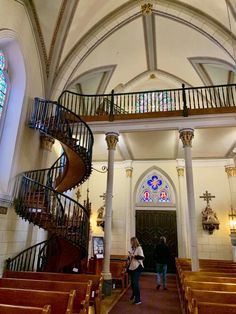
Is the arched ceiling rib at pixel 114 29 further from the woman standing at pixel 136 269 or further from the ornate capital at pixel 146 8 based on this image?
the woman standing at pixel 136 269

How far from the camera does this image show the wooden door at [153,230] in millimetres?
10195

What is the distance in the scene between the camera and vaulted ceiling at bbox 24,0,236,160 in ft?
24.4

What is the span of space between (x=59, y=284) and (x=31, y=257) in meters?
3.40

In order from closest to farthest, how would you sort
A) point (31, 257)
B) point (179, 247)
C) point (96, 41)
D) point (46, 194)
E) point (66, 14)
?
1. point (46, 194)
2. point (31, 257)
3. point (66, 14)
4. point (96, 41)
5. point (179, 247)

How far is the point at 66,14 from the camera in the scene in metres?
7.30

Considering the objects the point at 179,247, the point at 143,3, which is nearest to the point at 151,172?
the point at 179,247

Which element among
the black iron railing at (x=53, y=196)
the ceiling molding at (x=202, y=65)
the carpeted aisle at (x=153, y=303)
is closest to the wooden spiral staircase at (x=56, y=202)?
the black iron railing at (x=53, y=196)

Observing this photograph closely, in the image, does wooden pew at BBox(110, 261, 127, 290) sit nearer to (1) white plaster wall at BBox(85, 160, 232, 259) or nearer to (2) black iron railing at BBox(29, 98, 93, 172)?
(2) black iron railing at BBox(29, 98, 93, 172)

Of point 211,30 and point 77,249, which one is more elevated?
point 211,30

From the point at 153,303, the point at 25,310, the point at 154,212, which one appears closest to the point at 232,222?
the point at 154,212

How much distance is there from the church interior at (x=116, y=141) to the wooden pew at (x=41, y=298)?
48 mm

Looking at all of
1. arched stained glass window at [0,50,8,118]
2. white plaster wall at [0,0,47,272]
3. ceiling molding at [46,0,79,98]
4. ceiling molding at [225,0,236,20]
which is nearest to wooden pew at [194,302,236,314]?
white plaster wall at [0,0,47,272]

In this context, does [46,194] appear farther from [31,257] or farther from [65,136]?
[31,257]

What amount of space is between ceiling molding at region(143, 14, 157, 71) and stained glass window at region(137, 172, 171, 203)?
5.09 meters
